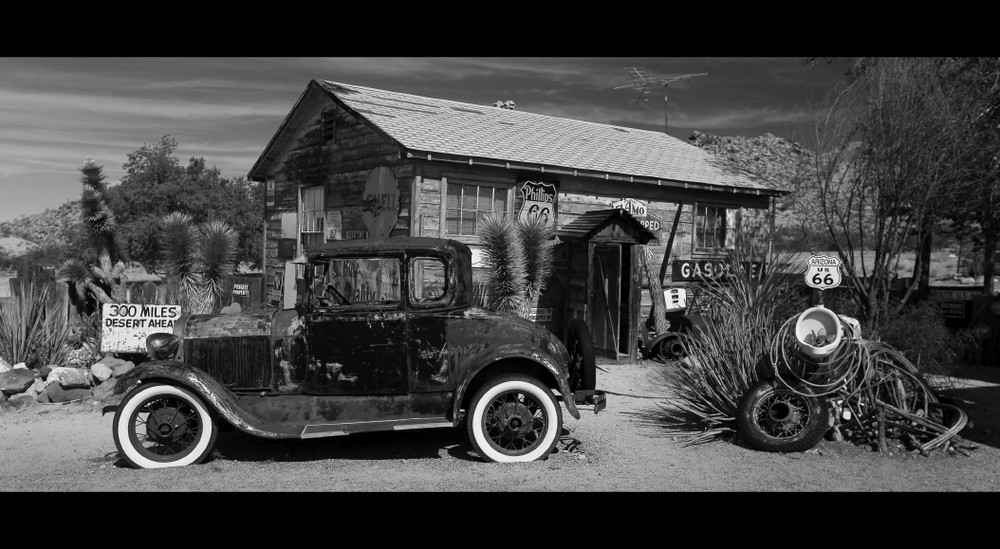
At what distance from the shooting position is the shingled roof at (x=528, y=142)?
12.6m

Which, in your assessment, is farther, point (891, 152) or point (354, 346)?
point (891, 152)

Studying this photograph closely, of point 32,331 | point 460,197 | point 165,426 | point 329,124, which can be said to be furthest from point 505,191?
point 165,426

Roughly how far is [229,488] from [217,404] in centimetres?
81

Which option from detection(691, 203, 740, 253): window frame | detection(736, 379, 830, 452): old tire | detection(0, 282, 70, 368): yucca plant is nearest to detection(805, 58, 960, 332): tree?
detection(691, 203, 740, 253): window frame

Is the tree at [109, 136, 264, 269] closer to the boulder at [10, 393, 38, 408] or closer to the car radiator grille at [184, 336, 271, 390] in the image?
the boulder at [10, 393, 38, 408]

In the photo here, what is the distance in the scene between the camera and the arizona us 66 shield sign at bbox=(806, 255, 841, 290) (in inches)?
260

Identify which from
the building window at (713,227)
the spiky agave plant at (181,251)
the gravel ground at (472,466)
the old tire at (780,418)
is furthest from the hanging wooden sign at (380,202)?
the old tire at (780,418)

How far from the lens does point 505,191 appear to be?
13.0 metres

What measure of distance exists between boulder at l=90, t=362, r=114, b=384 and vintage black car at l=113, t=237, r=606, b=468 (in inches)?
133

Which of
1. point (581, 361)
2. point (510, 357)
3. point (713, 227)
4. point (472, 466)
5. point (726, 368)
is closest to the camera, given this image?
point (472, 466)

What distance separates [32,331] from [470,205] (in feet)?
22.6

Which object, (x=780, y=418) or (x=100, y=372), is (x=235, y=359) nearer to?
(x=100, y=372)

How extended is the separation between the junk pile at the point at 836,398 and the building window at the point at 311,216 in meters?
10.1

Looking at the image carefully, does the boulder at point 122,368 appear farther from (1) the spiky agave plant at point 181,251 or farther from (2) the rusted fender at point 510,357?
(2) the rusted fender at point 510,357
